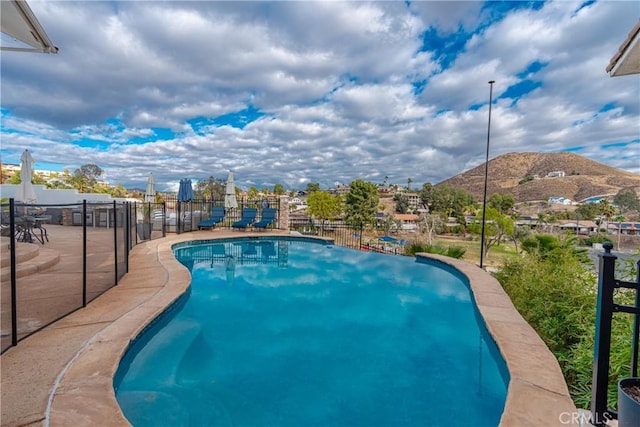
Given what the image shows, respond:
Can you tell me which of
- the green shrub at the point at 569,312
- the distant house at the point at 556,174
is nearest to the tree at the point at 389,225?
the green shrub at the point at 569,312

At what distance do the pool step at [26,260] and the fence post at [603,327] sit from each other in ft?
23.8

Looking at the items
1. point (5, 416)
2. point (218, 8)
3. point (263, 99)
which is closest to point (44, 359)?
point (5, 416)

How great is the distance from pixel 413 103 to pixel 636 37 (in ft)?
67.5

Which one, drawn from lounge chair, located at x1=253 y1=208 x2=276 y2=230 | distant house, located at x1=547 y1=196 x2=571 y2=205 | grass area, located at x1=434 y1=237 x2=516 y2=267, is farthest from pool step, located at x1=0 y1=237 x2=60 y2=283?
distant house, located at x1=547 y1=196 x2=571 y2=205

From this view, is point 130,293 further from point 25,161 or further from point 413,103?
point 413,103

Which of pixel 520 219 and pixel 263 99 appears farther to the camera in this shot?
pixel 520 219

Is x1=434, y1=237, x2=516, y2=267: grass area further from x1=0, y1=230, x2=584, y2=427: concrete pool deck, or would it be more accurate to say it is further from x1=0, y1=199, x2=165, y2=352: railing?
x1=0, y1=199, x2=165, y2=352: railing

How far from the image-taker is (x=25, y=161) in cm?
779

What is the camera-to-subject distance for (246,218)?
46.3 ft

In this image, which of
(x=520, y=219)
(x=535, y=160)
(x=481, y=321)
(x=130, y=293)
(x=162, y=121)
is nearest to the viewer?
(x=481, y=321)

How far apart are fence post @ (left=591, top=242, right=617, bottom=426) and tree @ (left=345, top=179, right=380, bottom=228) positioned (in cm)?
4246

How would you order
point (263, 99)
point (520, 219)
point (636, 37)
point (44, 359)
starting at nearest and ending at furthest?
point (636, 37) → point (44, 359) → point (263, 99) → point (520, 219)

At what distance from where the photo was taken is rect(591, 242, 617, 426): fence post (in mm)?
1752

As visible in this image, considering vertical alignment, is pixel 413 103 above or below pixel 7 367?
above
